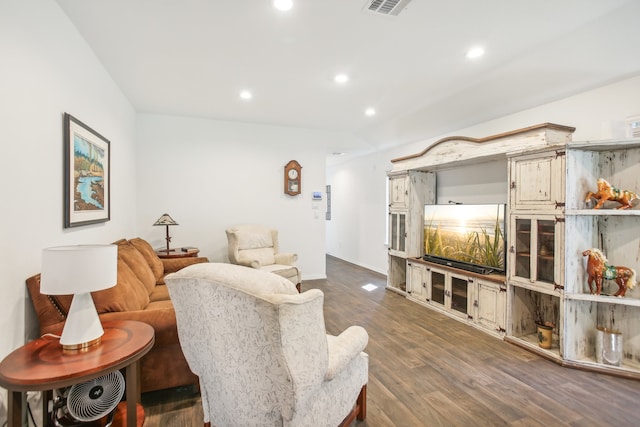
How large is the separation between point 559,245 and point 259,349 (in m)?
2.74

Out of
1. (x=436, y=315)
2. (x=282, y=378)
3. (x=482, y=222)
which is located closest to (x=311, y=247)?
(x=436, y=315)

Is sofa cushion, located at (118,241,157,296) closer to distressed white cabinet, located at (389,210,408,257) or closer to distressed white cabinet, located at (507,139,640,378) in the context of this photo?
distressed white cabinet, located at (389,210,408,257)

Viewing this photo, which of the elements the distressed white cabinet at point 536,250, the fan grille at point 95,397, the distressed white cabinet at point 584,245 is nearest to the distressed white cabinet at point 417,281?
the distressed white cabinet at point 536,250

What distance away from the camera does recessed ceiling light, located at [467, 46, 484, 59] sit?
271cm

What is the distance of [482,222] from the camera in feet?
11.8

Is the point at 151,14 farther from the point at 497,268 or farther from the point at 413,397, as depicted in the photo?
the point at 497,268

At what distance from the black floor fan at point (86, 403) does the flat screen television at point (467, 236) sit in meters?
3.47

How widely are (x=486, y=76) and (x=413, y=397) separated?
3.10 m

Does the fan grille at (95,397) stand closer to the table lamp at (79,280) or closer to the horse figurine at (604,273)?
the table lamp at (79,280)

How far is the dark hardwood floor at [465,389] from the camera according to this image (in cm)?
202

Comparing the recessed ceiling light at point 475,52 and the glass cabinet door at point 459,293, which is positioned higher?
the recessed ceiling light at point 475,52

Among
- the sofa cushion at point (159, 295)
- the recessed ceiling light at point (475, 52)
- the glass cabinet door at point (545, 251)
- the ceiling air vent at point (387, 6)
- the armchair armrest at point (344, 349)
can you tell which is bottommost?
the sofa cushion at point (159, 295)

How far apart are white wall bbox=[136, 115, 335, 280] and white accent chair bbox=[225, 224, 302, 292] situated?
494 mm

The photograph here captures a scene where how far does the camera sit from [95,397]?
1.54 m
